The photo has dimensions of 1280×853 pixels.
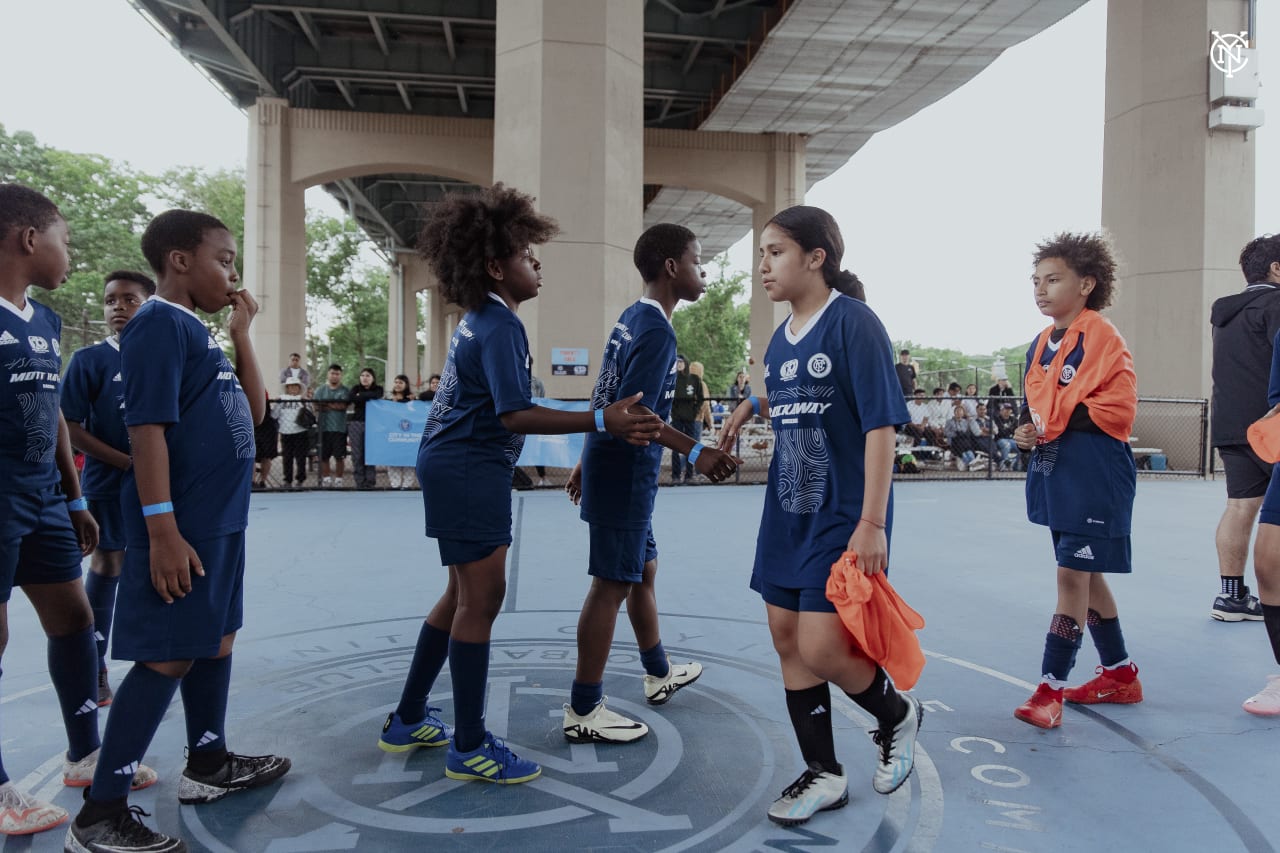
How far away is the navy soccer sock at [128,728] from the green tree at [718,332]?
48.3 metres

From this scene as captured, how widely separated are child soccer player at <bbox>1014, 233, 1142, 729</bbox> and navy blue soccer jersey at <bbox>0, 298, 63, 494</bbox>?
390 cm

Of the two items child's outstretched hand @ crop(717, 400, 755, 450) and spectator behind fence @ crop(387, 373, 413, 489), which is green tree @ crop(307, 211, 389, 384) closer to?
spectator behind fence @ crop(387, 373, 413, 489)

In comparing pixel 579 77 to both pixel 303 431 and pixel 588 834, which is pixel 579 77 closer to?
pixel 303 431

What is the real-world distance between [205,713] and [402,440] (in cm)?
1016

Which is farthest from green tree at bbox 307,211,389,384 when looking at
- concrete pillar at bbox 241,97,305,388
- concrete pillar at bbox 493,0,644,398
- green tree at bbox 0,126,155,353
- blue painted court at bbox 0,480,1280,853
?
blue painted court at bbox 0,480,1280,853

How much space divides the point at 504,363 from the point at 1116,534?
2.69 meters

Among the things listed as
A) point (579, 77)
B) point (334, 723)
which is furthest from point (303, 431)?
point (334, 723)

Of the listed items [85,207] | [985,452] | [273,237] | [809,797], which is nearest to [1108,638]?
[809,797]

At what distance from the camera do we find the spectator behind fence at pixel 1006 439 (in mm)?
16234

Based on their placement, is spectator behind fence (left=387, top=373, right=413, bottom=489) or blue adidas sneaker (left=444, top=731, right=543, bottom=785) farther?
spectator behind fence (left=387, top=373, right=413, bottom=489)

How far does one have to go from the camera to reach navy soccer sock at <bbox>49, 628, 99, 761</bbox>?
3.03 metres

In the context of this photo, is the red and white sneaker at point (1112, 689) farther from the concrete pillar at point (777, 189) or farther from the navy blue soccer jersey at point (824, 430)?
the concrete pillar at point (777, 189)

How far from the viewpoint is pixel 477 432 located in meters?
3.18

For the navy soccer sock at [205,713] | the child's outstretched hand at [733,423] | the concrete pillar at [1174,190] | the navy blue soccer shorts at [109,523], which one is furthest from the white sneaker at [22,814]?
the concrete pillar at [1174,190]
